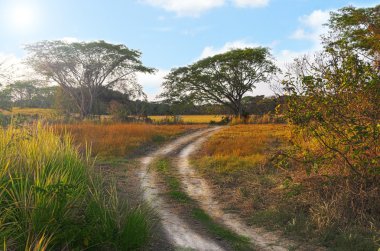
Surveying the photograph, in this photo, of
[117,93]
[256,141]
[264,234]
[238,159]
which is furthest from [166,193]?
[117,93]

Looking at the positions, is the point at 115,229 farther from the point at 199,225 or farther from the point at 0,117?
the point at 0,117

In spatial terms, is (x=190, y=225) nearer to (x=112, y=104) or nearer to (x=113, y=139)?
(x=113, y=139)

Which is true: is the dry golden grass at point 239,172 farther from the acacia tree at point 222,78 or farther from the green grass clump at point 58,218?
the acacia tree at point 222,78

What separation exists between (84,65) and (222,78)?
1560cm

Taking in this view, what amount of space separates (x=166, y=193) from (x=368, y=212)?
4399mm

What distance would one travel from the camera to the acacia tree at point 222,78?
142ft

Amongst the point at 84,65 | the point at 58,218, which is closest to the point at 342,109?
the point at 58,218

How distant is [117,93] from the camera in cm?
4594

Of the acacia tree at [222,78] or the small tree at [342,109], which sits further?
the acacia tree at [222,78]

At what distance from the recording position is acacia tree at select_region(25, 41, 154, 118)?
1414 inches

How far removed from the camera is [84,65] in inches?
1463

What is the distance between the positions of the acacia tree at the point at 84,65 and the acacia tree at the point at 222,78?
6.64m

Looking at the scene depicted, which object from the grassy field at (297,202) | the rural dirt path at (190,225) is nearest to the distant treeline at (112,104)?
the rural dirt path at (190,225)

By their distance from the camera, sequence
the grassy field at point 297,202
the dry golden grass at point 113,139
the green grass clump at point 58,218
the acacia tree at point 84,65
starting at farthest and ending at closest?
the acacia tree at point 84,65
the dry golden grass at point 113,139
the grassy field at point 297,202
the green grass clump at point 58,218
